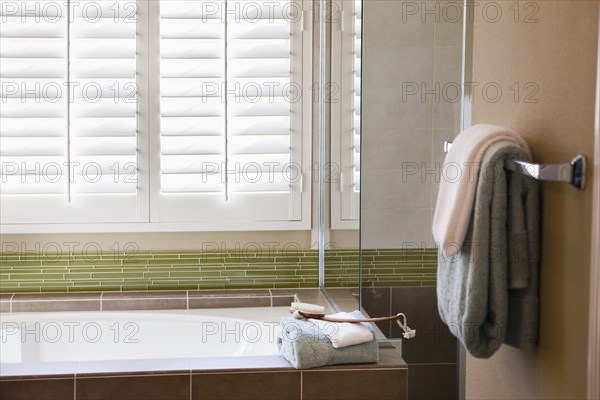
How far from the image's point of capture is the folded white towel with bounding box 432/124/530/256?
152 cm

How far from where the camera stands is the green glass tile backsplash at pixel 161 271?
3.29 m

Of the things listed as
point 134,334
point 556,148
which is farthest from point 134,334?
point 556,148

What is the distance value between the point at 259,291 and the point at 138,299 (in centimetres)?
50

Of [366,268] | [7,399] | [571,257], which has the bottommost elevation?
[7,399]

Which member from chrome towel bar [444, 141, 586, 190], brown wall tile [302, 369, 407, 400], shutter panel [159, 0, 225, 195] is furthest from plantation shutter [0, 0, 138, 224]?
chrome towel bar [444, 141, 586, 190]

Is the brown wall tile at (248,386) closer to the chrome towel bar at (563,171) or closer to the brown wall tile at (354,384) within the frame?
the brown wall tile at (354,384)

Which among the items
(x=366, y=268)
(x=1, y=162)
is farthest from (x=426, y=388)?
(x=1, y=162)

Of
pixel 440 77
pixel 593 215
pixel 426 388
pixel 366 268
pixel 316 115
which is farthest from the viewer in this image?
pixel 316 115

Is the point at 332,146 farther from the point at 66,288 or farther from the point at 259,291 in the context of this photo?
the point at 66,288

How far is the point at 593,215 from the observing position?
1.15 m

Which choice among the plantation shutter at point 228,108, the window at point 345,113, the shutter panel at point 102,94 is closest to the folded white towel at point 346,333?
the window at point 345,113

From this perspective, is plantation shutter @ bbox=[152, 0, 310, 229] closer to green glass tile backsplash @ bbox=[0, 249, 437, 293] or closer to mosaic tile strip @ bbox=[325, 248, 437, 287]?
green glass tile backsplash @ bbox=[0, 249, 437, 293]

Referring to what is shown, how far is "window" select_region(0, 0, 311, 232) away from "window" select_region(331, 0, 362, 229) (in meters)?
0.30

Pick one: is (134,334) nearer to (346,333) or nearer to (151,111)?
(151,111)
